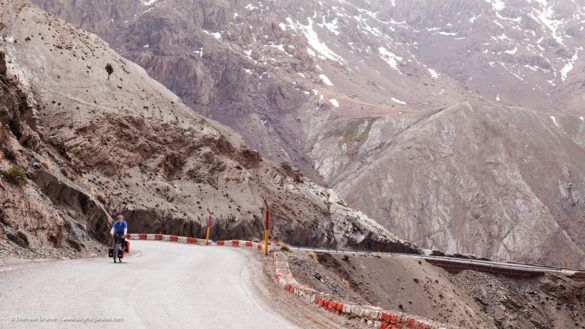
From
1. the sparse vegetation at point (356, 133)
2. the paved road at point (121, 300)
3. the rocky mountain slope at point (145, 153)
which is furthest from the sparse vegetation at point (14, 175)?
the sparse vegetation at point (356, 133)

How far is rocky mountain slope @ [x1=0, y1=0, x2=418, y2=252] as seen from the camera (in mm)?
50656

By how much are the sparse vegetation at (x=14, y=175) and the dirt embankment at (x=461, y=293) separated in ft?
78.9

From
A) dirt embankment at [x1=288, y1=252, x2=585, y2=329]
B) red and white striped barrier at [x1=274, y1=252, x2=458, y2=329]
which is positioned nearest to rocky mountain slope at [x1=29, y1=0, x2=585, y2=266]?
dirt embankment at [x1=288, y1=252, x2=585, y2=329]

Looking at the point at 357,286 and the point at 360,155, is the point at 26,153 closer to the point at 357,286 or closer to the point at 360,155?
the point at 357,286

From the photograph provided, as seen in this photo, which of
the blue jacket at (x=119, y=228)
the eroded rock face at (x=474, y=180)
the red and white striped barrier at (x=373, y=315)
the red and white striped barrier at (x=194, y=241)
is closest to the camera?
the red and white striped barrier at (x=373, y=315)

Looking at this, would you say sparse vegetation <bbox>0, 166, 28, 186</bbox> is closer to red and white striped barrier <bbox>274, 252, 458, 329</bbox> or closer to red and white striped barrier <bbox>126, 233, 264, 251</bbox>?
red and white striped barrier <bbox>274, 252, 458, 329</bbox>

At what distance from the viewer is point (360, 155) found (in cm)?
16400

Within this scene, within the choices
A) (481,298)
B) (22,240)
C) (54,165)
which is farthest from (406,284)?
(22,240)

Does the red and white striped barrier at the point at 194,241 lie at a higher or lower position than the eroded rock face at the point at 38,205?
lower

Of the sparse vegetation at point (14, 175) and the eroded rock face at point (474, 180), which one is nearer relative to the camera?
the sparse vegetation at point (14, 175)

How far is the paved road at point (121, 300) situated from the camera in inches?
328

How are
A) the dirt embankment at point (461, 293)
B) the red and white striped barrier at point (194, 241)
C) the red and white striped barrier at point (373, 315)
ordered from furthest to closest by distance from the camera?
the dirt embankment at point (461, 293)
the red and white striped barrier at point (194, 241)
the red and white striped barrier at point (373, 315)

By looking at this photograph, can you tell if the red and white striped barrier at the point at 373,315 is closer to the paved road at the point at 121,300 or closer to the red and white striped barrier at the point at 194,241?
the paved road at the point at 121,300

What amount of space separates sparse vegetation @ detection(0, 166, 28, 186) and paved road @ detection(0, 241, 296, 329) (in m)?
5.44
